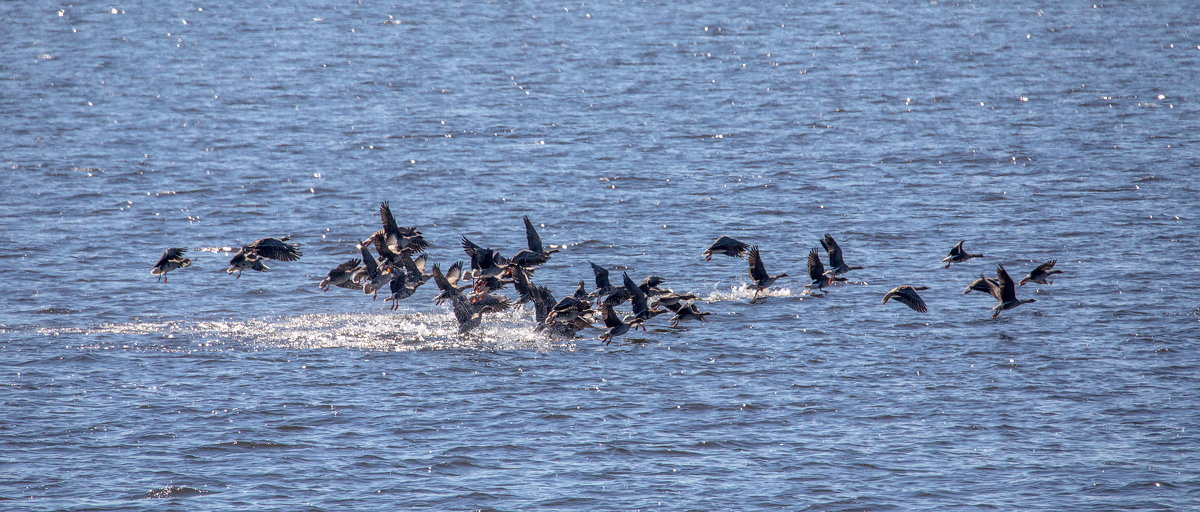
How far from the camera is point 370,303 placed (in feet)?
75.5

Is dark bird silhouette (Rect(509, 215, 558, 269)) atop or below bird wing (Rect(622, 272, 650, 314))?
atop

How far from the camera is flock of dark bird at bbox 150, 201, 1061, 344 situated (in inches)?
816

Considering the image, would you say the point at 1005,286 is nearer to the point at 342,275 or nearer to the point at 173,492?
the point at 342,275

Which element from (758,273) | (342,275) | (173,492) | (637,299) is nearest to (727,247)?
(758,273)

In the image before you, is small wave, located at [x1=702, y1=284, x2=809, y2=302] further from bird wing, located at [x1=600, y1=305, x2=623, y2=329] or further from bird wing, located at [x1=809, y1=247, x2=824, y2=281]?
bird wing, located at [x1=600, y1=305, x2=623, y2=329]

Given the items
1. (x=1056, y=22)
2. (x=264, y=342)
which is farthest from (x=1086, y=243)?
(x=1056, y=22)

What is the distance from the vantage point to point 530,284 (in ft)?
69.1

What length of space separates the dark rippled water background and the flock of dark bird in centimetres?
42

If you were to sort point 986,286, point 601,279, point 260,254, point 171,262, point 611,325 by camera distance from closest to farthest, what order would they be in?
point 611,325
point 601,279
point 986,286
point 171,262
point 260,254

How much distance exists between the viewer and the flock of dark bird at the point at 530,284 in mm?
20719

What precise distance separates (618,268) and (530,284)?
4071 millimetres

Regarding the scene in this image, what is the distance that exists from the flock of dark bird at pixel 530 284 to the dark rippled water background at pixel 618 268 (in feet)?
1.38

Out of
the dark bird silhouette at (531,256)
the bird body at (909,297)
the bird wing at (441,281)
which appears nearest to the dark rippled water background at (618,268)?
the bird body at (909,297)

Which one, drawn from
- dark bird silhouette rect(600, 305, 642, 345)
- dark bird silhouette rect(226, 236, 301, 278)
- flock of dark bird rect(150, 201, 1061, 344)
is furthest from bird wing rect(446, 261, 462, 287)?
dark bird silhouette rect(600, 305, 642, 345)
